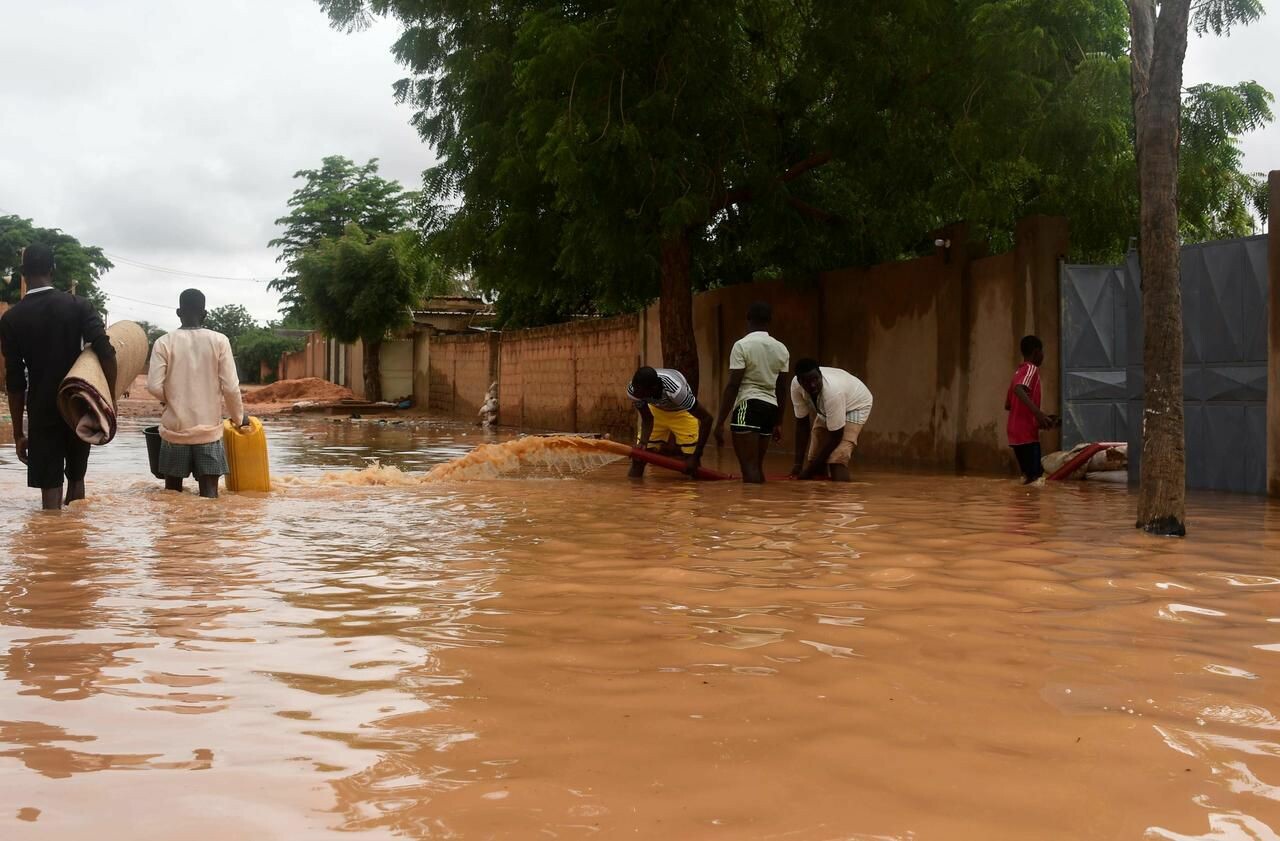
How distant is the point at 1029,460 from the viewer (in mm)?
10164

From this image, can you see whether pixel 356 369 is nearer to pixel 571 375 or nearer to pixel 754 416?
pixel 571 375

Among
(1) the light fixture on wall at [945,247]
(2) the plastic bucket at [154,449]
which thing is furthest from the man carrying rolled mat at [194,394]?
(1) the light fixture on wall at [945,247]

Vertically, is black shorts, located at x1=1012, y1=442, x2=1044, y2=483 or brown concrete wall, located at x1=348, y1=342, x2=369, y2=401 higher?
brown concrete wall, located at x1=348, y1=342, x2=369, y2=401

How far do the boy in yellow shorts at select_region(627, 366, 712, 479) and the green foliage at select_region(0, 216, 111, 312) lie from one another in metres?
45.1

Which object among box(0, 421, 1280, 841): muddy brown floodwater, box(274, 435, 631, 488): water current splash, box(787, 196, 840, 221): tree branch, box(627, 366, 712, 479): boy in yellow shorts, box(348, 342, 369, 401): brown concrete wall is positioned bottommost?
box(0, 421, 1280, 841): muddy brown floodwater

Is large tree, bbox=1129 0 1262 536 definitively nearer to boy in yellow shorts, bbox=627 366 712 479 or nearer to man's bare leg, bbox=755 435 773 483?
man's bare leg, bbox=755 435 773 483

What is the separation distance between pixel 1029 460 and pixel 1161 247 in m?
4.11

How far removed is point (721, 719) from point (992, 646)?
123cm

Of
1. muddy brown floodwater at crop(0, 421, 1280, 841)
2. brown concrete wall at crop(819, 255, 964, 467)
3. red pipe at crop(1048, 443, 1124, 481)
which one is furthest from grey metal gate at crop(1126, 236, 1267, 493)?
brown concrete wall at crop(819, 255, 964, 467)

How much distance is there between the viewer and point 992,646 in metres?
3.82

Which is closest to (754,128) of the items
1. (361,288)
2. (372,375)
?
(361,288)

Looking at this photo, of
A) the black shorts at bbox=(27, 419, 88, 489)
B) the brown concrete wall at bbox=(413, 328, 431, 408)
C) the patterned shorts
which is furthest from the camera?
the brown concrete wall at bbox=(413, 328, 431, 408)

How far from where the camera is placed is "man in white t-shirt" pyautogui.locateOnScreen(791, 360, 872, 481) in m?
10.5

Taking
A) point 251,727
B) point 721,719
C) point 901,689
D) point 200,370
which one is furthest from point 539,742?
point 200,370
